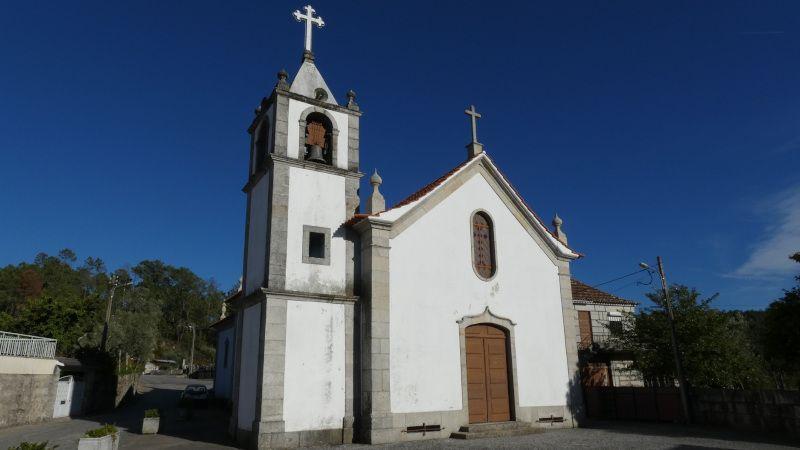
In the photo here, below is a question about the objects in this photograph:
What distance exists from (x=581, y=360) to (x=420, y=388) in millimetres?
7814

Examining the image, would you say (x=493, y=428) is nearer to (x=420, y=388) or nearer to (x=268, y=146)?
(x=420, y=388)

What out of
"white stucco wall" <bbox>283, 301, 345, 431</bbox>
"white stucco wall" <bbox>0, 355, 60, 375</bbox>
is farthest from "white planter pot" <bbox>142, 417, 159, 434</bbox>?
"white stucco wall" <bbox>0, 355, 60, 375</bbox>

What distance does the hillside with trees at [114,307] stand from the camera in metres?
35.1

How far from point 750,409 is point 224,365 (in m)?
23.6

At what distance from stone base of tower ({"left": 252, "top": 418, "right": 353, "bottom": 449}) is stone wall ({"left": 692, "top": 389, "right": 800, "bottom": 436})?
37.6 feet

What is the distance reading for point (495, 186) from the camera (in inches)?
703

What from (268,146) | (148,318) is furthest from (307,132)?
(148,318)

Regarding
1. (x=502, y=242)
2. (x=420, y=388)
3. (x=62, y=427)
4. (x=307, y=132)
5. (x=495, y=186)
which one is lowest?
(x=62, y=427)

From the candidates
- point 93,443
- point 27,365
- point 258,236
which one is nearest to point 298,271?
point 258,236

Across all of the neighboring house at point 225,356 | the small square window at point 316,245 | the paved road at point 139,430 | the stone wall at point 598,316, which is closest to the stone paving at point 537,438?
the paved road at point 139,430

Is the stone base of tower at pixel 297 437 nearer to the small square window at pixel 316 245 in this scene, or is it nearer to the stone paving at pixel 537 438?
the stone paving at pixel 537 438

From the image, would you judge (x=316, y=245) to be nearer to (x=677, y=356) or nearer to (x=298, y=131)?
(x=298, y=131)

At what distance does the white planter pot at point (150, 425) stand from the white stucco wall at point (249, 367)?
3.63m

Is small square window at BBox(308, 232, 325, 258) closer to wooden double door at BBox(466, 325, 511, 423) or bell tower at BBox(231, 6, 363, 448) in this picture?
bell tower at BBox(231, 6, 363, 448)
